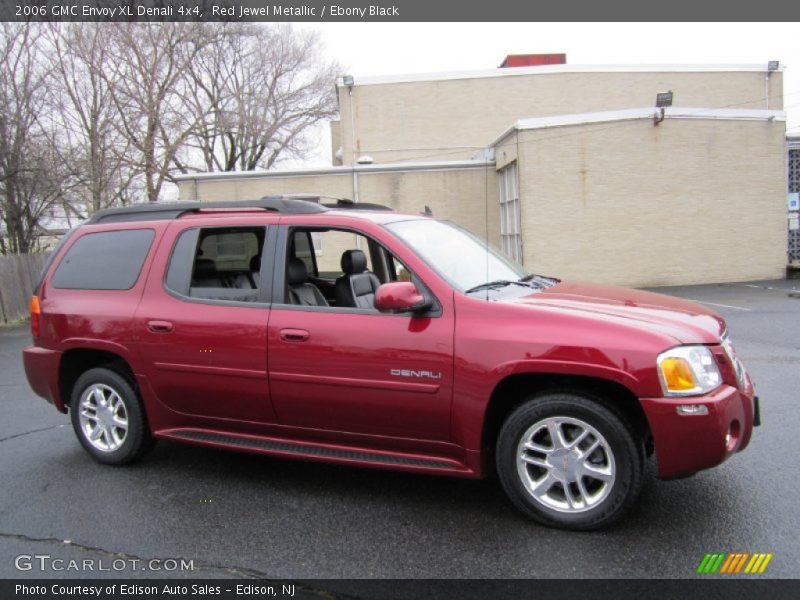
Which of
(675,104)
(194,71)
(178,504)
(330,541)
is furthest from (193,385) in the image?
(194,71)

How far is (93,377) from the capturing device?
189 inches

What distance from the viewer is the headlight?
130 inches

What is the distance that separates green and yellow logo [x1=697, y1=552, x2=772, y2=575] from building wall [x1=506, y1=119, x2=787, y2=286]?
15.2 meters

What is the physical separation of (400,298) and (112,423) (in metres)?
2.59

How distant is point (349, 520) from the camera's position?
3.80 meters

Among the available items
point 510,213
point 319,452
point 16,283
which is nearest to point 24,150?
point 16,283

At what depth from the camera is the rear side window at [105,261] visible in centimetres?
472

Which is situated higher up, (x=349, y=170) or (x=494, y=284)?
(x=349, y=170)

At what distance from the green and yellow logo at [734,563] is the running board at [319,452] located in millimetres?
1258

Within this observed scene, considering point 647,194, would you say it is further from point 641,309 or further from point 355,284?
point 355,284

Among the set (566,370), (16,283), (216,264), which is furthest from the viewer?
(16,283)
